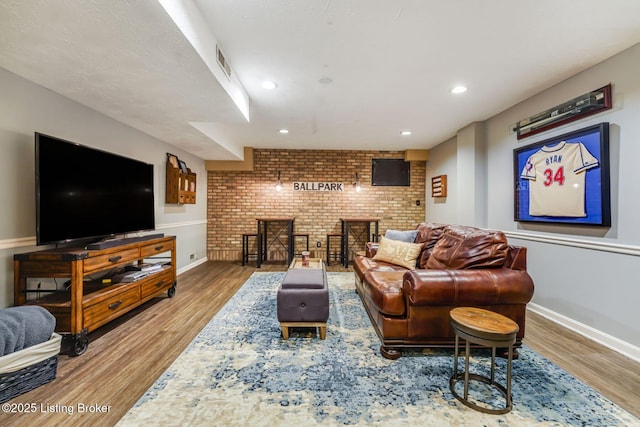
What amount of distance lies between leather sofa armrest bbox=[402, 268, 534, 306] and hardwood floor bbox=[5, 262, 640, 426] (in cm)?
64

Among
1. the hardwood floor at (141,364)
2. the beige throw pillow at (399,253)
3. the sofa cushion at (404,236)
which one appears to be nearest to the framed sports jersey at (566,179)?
the hardwood floor at (141,364)

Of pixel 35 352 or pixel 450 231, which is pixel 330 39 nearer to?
pixel 450 231

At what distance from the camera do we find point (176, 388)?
1.60m

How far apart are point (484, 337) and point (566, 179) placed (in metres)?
2.10

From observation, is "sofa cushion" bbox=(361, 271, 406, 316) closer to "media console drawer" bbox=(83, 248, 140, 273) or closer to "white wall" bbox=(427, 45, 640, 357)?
"white wall" bbox=(427, 45, 640, 357)

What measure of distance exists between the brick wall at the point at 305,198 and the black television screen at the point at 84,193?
248cm

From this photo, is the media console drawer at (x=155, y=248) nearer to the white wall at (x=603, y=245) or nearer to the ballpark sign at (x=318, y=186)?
the ballpark sign at (x=318, y=186)

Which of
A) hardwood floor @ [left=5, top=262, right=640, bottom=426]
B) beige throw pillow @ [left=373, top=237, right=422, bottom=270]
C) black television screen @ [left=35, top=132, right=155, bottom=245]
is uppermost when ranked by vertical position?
black television screen @ [left=35, top=132, right=155, bottom=245]

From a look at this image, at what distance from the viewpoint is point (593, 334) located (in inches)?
87.4

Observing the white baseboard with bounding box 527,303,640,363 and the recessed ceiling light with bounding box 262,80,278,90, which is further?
the recessed ceiling light with bounding box 262,80,278,90

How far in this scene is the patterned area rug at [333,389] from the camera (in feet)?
4.50

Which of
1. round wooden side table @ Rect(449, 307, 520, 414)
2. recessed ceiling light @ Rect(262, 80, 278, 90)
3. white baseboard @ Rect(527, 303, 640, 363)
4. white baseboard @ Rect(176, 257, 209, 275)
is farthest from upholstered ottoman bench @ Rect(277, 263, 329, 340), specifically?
white baseboard @ Rect(176, 257, 209, 275)

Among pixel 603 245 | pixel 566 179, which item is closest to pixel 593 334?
pixel 603 245

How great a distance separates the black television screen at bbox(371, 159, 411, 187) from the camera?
5.71 metres
